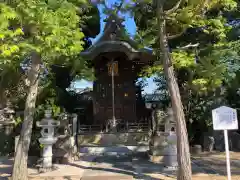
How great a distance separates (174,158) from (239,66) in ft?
21.6

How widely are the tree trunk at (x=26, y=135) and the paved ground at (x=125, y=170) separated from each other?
902 millimetres

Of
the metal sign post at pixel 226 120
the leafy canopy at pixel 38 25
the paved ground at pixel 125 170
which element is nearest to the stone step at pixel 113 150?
the paved ground at pixel 125 170

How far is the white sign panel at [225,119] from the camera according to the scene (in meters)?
6.16

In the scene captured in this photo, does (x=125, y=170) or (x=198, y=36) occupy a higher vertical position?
(x=198, y=36)

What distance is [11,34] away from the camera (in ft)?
18.9

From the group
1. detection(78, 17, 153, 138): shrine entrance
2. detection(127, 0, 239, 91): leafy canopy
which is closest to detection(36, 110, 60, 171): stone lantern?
detection(127, 0, 239, 91): leafy canopy

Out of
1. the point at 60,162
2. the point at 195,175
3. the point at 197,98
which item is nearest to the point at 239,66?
the point at 197,98

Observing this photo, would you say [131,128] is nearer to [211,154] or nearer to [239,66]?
[211,154]

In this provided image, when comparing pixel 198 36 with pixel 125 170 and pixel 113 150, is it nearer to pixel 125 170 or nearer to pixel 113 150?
pixel 113 150

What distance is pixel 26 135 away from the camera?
779 centimetres

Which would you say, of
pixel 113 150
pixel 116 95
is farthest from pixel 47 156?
pixel 116 95

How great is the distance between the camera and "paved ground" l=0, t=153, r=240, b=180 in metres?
8.29

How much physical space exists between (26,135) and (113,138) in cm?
666

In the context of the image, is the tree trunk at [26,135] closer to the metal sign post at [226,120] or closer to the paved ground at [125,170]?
the paved ground at [125,170]
